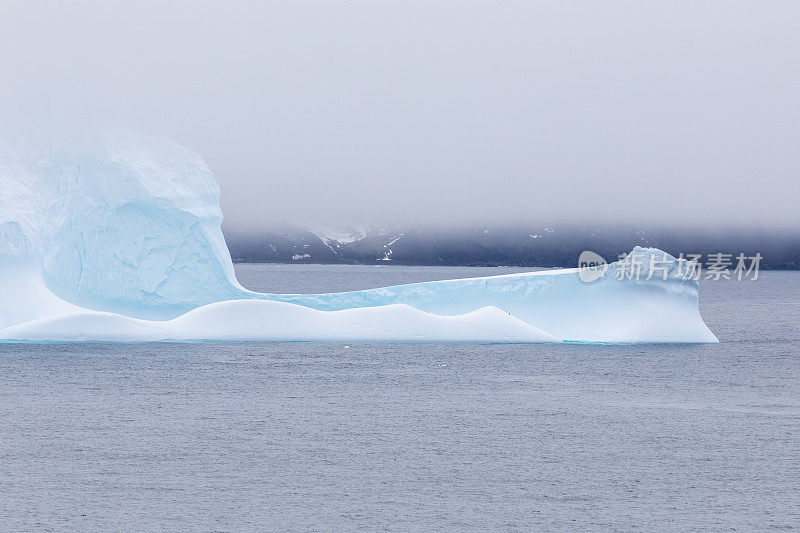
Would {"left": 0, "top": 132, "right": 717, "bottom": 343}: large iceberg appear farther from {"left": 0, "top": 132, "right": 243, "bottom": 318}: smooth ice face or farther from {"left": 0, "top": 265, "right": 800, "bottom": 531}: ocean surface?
{"left": 0, "top": 265, "right": 800, "bottom": 531}: ocean surface

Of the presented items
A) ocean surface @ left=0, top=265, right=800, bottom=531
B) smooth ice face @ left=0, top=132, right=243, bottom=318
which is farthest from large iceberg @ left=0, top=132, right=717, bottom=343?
ocean surface @ left=0, top=265, right=800, bottom=531

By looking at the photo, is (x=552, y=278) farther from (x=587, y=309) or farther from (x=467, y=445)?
(x=467, y=445)

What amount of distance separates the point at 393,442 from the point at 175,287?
1061 cm

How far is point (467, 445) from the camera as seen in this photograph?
12227 millimetres

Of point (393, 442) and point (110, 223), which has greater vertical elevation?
point (110, 223)

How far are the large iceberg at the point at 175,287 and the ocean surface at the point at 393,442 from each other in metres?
0.72

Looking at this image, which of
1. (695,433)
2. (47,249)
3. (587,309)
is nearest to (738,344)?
(587,309)

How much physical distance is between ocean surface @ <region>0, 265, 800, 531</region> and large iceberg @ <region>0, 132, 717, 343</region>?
72 centimetres

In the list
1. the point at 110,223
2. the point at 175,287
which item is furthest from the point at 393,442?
the point at 110,223

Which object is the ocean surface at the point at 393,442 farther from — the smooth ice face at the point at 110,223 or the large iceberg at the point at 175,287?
the smooth ice face at the point at 110,223

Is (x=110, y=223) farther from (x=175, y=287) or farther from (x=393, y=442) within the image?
(x=393, y=442)

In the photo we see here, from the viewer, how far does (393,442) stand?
12.4 meters

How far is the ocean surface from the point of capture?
9141 mm

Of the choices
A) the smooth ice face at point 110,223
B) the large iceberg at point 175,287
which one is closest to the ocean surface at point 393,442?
the large iceberg at point 175,287
